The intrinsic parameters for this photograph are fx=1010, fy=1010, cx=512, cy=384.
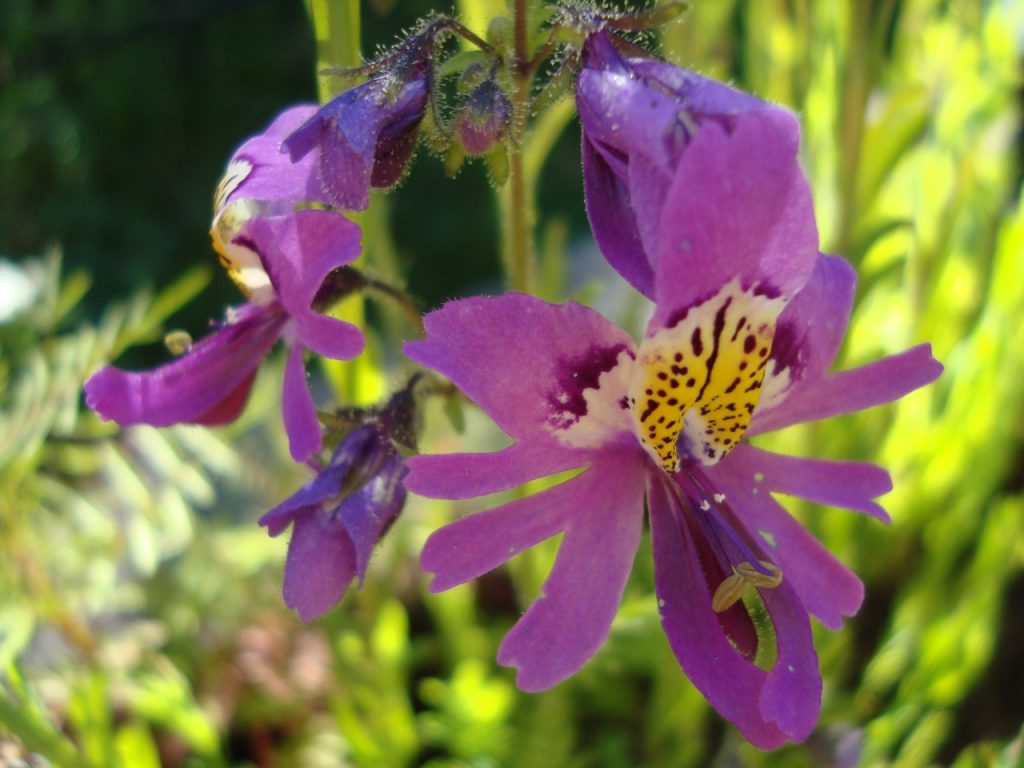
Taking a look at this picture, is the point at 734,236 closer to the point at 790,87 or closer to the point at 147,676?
the point at 147,676

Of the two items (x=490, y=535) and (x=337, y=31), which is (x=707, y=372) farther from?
(x=337, y=31)

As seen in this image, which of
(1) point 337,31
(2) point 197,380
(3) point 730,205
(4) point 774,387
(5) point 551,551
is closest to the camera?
(3) point 730,205

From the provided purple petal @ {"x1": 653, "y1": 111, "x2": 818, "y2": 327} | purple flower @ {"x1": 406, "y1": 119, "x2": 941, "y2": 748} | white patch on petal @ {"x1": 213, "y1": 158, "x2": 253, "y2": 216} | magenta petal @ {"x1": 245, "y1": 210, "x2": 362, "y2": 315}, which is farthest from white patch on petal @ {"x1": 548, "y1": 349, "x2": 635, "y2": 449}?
white patch on petal @ {"x1": 213, "y1": 158, "x2": 253, "y2": 216}

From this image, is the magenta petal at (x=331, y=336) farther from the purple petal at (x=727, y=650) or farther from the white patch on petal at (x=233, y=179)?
the purple petal at (x=727, y=650)

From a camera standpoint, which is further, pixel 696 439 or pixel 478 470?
pixel 696 439

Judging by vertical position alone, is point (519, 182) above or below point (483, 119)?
below

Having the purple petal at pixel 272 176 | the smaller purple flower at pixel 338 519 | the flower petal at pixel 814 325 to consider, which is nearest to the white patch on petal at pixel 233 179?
the purple petal at pixel 272 176

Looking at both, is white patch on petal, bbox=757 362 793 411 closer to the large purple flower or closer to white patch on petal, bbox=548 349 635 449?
white patch on petal, bbox=548 349 635 449

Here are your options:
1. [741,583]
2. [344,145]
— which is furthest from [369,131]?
[741,583]
